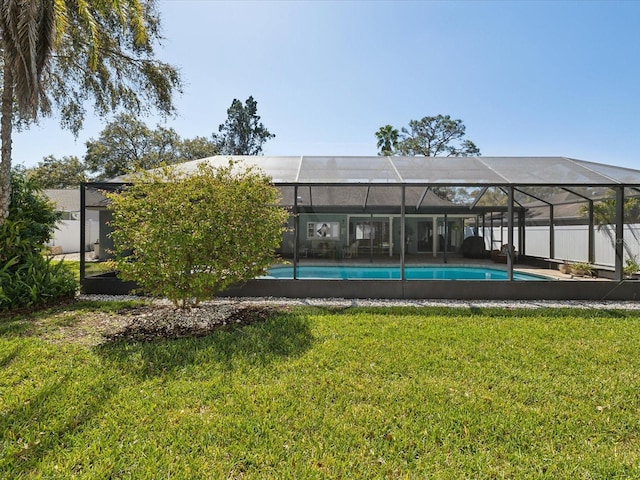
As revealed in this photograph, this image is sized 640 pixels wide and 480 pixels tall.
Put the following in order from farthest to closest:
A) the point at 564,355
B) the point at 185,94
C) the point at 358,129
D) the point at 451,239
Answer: the point at 358,129 → the point at 451,239 → the point at 185,94 → the point at 564,355

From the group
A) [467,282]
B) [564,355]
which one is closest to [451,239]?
[467,282]

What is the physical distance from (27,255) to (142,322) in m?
3.52

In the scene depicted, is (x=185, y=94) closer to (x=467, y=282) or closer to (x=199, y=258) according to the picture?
(x=199, y=258)

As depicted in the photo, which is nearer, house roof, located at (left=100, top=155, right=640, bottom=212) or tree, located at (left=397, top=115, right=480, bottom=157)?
house roof, located at (left=100, top=155, right=640, bottom=212)

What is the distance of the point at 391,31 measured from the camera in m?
11.2

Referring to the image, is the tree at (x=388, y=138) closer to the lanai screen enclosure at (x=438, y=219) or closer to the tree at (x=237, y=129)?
the tree at (x=237, y=129)

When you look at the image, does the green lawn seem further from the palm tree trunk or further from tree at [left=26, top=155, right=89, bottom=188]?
tree at [left=26, top=155, right=89, bottom=188]

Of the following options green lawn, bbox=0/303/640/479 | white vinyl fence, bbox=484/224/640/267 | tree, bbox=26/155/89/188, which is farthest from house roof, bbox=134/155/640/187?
tree, bbox=26/155/89/188

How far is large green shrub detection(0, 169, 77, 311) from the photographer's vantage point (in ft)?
21.4

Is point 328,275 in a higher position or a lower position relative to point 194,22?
lower

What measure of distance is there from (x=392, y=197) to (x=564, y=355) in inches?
371

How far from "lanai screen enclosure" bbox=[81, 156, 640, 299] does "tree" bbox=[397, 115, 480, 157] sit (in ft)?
63.1

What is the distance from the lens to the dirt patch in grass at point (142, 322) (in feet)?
16.3

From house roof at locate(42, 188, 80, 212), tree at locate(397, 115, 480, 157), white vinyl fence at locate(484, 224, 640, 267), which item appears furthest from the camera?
tree at locate(397, 115, 480, 157)
